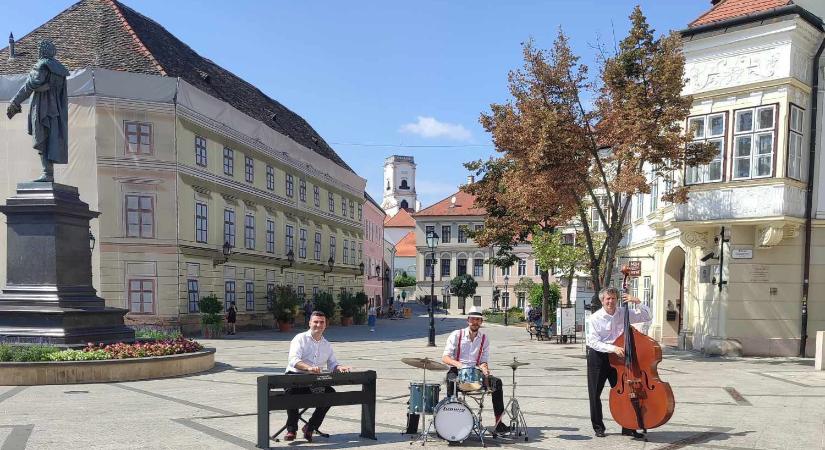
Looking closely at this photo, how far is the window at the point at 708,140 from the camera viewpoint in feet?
59.5

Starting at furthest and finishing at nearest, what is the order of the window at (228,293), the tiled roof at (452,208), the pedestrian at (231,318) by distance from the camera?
the tiled roof at (452,208), the window at (228,293), the pedestrian at (231,318)

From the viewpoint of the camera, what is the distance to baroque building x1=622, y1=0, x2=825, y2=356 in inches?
680

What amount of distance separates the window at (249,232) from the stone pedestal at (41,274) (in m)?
19.0

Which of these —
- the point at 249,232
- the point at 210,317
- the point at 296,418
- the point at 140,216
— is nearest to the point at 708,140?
the point at 296,418

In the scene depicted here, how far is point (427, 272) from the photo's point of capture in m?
75.2

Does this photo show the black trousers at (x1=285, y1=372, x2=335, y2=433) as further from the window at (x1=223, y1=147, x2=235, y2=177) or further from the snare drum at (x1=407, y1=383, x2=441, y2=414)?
the window at (x1=223, y1=147, x2=235, y2=177)

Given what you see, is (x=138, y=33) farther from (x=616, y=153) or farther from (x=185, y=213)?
(x=616, y=153)

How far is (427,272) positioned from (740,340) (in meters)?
57.7

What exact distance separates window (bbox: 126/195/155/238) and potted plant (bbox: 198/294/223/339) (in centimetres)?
340

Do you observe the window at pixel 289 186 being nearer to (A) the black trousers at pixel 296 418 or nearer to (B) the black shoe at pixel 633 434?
(A) the black trousers at pixel 296 418

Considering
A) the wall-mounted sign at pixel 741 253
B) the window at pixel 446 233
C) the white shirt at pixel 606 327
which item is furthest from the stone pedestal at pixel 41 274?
the window at pixel 446 233

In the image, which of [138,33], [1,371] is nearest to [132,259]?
[138,33]

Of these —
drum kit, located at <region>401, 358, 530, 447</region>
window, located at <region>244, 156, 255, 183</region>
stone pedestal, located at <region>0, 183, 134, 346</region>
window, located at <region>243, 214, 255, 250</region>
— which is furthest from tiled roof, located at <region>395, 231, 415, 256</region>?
drum kit, located at <region>401, 358, 530, 447</region>

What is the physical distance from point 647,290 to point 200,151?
19056 mm
